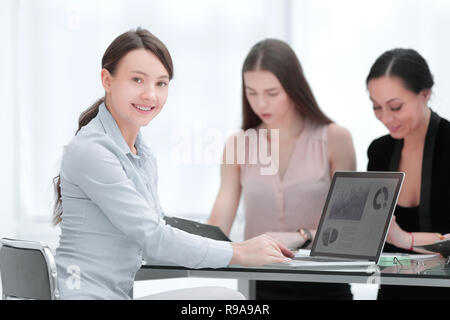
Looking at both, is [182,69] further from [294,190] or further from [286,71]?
[294,190]

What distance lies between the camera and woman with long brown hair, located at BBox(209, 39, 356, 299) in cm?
246

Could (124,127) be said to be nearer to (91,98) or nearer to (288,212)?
(288,212)

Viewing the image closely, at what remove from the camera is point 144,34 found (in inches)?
63.4

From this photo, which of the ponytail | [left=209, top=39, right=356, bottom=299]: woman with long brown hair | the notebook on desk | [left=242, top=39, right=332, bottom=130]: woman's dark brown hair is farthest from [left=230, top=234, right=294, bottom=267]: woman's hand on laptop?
[left=242, top=39, right=332, bottom=130]: woman's dark brown hair

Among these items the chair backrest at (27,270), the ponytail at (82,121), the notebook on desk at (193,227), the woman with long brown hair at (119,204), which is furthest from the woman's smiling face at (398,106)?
the chair backrest at (27,270)

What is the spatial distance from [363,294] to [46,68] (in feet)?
7.02

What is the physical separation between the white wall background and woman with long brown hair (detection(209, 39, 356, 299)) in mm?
1202

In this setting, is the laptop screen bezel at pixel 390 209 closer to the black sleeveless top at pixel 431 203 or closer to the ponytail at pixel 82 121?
the black sleeveless top at pixel 431 203

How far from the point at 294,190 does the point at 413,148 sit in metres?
0.46

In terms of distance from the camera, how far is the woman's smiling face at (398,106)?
2309 millimetres

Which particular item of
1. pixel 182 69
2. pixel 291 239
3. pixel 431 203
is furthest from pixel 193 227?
pixel 182 69
